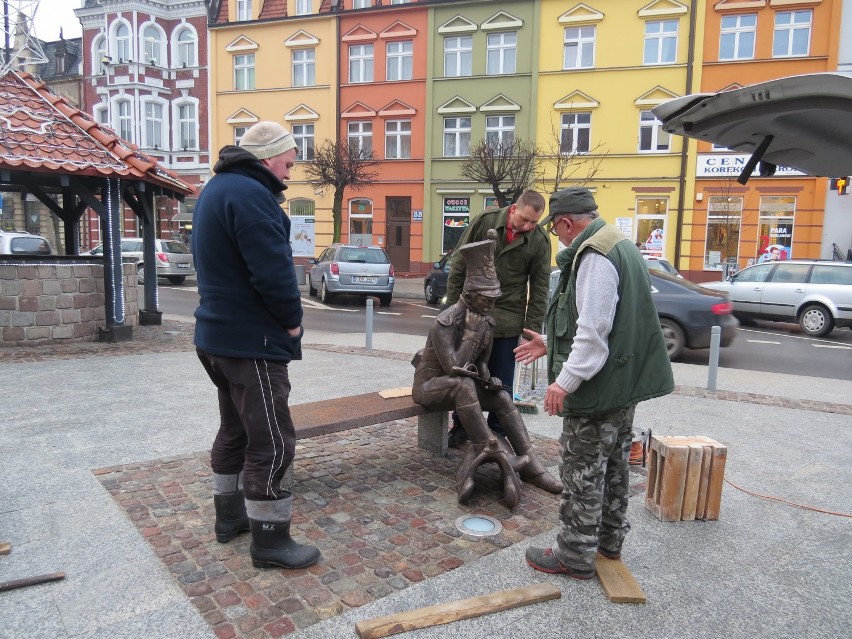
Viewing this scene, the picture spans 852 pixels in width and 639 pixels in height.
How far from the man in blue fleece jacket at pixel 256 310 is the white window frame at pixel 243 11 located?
3129 centimetres

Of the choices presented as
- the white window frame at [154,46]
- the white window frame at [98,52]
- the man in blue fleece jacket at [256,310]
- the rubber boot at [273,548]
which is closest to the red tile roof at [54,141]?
the man in blue fleece jacket at [256,310]

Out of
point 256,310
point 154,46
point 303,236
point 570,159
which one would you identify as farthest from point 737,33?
point 154,46

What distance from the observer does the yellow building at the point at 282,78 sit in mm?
29078

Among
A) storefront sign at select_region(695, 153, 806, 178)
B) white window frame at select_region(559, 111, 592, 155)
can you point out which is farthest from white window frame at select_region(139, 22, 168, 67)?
storefront sign at select_region(695, 153, 806, 178)

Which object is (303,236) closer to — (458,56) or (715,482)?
(458,56)

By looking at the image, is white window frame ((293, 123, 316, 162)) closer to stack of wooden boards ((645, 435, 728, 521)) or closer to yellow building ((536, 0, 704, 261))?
yellow building ((536, 0, 704, 261))

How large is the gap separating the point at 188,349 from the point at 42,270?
2290mm

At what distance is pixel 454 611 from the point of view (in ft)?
9.40

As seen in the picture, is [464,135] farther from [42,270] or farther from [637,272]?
[637,272]

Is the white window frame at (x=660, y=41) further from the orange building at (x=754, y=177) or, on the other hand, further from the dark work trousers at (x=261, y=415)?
the dark work trousers at (x=261, y=415)

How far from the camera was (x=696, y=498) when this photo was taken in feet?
13.0

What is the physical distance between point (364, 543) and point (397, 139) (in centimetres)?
2622

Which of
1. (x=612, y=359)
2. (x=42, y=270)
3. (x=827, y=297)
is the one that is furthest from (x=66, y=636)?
(x=827, y=297)

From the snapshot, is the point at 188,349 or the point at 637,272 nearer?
the point at 637,272
